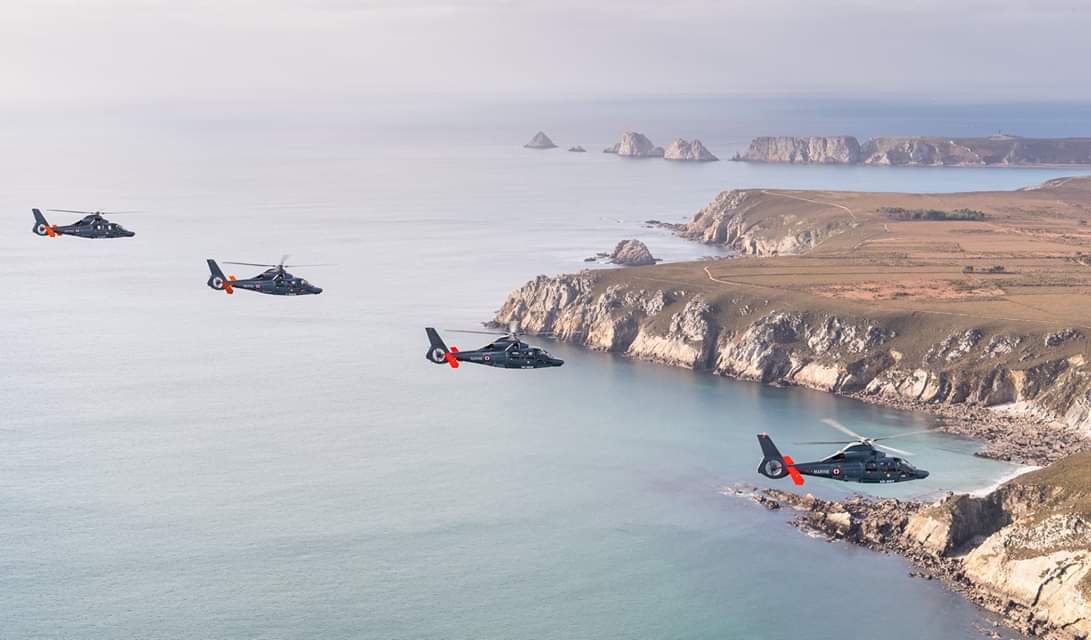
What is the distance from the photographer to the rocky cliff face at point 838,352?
455 feet

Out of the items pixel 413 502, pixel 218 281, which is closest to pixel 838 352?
pixel 413 502

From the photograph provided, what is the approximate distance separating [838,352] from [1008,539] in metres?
64.1

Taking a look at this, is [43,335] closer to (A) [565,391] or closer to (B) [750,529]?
(A) [565,391]

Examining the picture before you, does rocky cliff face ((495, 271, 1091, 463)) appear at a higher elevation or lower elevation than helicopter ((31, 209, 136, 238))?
lower

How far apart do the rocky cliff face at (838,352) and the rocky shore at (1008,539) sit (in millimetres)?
25741

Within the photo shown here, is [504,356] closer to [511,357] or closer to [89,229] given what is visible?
[511,357]

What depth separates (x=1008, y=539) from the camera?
97.6m

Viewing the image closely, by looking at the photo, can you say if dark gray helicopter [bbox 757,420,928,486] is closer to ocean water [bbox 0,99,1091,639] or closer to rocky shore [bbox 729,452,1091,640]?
ocean water [bbox 0,99,1091,639]

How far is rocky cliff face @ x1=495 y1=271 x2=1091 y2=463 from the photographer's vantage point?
138625 millimetres

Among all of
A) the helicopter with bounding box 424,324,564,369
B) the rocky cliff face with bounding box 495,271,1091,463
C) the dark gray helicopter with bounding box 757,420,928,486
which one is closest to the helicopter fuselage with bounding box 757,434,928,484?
the dark gray helicopter with bounding box 757,420,928,486

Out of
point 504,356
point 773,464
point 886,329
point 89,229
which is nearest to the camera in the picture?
point 773,464

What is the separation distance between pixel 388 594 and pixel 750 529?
105 feet

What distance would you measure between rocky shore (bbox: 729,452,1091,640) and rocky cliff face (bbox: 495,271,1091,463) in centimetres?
2574

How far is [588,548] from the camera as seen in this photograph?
10844 cm
